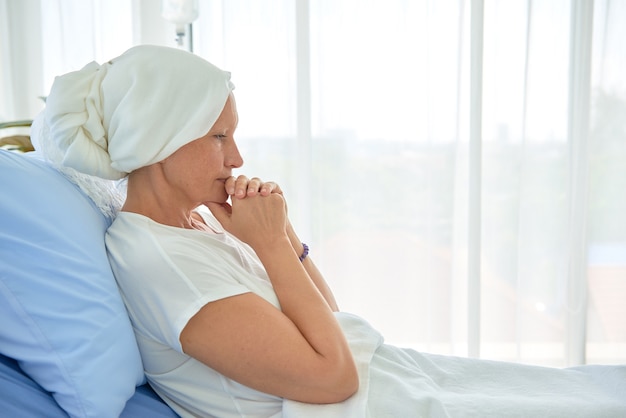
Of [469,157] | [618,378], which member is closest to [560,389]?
[618,378]

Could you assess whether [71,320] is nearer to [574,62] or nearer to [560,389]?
[560,389]

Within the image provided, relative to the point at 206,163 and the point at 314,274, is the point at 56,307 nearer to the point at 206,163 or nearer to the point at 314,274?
the point at 206,163

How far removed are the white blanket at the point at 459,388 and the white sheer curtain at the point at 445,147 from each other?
1.65 metres

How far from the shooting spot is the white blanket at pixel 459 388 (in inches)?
44.3

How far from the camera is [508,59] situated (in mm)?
2936

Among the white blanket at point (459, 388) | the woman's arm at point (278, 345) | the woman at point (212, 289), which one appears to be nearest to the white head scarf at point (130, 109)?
the woman at point (212, 289)

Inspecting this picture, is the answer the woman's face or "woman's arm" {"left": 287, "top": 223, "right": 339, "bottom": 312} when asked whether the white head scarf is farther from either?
"woman's arm" {"left": 287, "top": 223, "right": 339, "bottom": 312}

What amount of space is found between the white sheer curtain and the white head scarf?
1.82 metres

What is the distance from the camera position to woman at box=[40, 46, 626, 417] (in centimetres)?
108

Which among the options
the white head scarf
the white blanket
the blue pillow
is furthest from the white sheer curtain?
the blue pillow

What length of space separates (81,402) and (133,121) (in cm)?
47

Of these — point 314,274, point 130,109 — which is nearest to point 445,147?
point 314,274

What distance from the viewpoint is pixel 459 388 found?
128 centimetres

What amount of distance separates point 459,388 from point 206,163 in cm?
66
